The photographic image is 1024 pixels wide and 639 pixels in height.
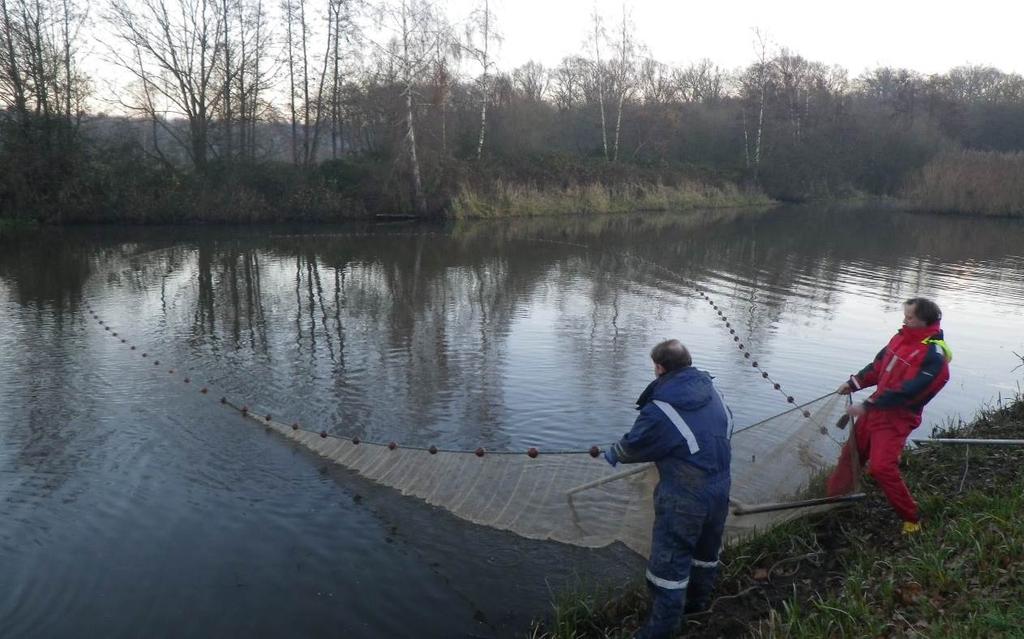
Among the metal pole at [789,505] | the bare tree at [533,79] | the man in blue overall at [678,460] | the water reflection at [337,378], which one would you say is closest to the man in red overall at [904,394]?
the metal pole at [789,505]

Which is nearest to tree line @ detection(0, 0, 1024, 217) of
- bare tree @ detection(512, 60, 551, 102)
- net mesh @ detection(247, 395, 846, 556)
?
bare tree @ detection(512, 60, 551, 102)

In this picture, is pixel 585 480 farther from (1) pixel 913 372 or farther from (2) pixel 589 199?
(2) pixel 589 199

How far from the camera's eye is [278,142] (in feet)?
136

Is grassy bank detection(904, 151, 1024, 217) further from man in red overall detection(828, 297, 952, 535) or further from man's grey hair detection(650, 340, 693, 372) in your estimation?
man's grey hair detection(650, 340, 693, 372)

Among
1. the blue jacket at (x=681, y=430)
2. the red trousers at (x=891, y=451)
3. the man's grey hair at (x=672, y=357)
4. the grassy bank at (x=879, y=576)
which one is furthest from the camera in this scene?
the red trousers at (x=891, y=451)

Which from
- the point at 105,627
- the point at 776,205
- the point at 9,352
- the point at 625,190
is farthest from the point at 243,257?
the point at 776,205

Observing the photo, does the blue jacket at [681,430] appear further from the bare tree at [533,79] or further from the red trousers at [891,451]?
the bare tree at [533,79]

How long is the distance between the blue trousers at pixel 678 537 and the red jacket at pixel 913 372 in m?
1.57

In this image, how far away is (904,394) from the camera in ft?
16.3

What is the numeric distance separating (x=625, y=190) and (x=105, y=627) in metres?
43.1

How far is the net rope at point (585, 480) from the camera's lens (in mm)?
5457

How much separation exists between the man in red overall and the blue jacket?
4.95 feet

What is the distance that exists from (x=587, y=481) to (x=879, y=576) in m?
2.27

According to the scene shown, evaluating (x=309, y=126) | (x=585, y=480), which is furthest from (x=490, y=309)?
(x=309, y=126)
